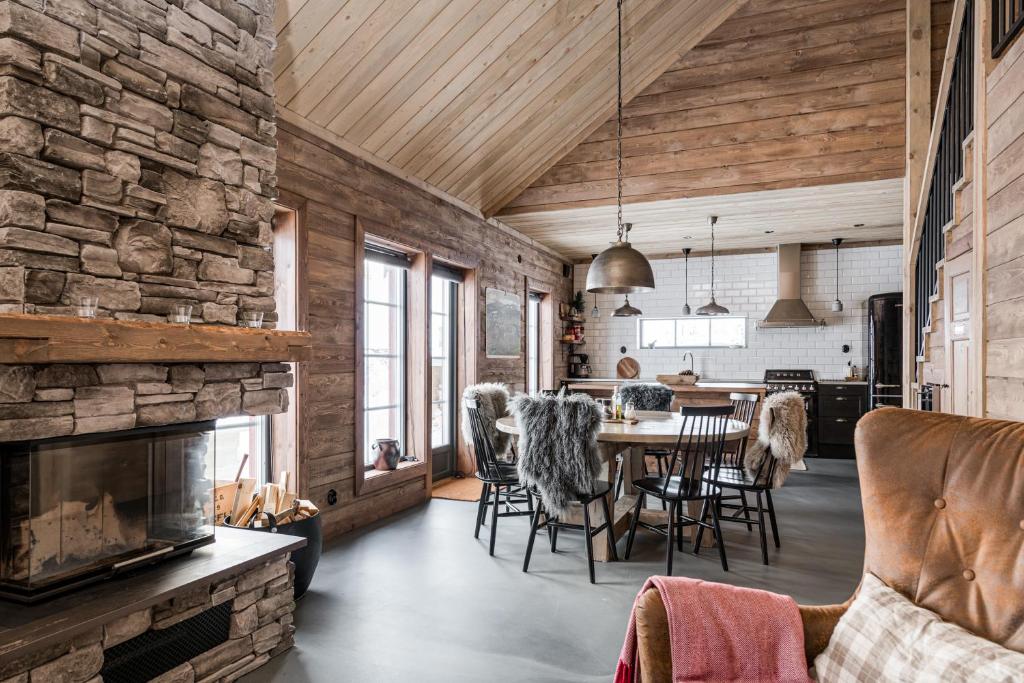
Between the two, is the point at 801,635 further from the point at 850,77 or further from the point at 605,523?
the point at 850,77

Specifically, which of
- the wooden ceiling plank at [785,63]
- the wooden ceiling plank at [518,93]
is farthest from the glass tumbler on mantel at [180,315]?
the wooden ceiling plank at [785,63]

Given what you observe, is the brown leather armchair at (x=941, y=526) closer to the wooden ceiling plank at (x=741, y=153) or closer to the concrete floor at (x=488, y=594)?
the concrete floor at (x=488, y=594)

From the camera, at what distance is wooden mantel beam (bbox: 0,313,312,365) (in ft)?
5.60

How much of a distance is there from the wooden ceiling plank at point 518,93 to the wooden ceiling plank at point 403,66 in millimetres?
768

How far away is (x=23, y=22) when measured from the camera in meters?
1.86

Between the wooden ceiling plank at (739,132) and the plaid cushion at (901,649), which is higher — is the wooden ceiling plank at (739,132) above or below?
above

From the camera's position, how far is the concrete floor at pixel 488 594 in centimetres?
245

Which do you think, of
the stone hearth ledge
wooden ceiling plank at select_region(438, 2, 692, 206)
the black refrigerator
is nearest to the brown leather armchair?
the stone hearth ledge

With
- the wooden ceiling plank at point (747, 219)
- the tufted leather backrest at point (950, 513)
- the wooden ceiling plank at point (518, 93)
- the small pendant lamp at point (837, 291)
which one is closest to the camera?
the tufted leather backrest at point (950, 513)

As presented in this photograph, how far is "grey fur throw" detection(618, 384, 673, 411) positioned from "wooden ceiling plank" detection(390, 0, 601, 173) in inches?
96.5

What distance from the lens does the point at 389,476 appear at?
4.74 m

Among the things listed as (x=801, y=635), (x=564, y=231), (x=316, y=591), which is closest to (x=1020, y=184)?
(x=801, y=635)

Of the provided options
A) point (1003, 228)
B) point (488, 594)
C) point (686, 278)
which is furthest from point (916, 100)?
point (488, 594)

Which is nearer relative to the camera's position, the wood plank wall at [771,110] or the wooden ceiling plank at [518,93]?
the wooden ceiling plank at [518,93]
